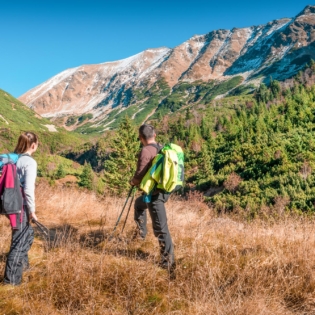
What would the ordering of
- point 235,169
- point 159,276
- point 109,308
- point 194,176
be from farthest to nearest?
point 194,176 < point 235,169 < point 159,276 < point 109,308

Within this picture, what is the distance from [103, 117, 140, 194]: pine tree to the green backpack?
30.6 meters

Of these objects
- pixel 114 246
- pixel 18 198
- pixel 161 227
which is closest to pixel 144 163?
pixel 161 227

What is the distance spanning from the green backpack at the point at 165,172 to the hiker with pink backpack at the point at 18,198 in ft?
Result: 4.19

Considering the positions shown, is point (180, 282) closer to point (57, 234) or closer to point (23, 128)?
point (57, 234)

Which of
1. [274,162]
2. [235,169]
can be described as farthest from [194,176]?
[274,162]

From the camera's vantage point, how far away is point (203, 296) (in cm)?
263

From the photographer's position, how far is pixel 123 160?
117 ft

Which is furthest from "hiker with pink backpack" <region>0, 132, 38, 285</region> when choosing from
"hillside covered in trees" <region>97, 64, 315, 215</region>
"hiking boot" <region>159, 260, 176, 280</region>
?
"hillside covered in trees" <region>97, 64, 315, 215</region>

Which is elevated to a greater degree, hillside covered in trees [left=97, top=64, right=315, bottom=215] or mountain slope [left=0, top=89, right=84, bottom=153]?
mountain slope [left=0, top=89, right=84, bottom=153]

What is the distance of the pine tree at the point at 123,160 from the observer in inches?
1393

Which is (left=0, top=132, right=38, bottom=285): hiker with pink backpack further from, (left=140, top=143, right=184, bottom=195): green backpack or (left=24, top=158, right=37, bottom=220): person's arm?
(left=140, top=143, right=184, bottom=195): green backpack

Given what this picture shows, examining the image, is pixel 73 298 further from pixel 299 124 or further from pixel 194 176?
pixel 299 124

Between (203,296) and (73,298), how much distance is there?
3.96 feet

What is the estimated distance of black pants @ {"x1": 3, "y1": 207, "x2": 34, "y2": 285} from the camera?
305cm
